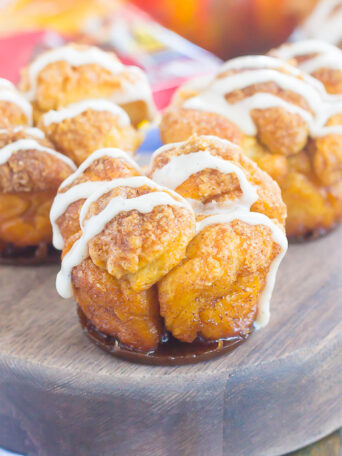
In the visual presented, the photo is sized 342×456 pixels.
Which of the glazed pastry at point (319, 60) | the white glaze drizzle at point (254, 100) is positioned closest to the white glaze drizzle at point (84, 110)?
the white glaze drizzle at point (254, 100)

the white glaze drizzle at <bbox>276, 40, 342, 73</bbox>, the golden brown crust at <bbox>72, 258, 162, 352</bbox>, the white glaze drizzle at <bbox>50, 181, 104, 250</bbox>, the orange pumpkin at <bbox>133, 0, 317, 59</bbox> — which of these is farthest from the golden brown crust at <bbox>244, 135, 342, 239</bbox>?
the orange pumpkin at <bbox>133, 0, 317, 59</bbox>

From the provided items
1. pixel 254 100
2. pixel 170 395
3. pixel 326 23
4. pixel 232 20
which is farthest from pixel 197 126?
pixel 232 20

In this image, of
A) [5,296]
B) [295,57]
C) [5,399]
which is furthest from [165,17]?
[5,399]

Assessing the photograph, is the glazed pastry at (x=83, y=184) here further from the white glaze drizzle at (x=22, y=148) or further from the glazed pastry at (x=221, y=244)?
the white glaze drizzle at (x=22, y=148)

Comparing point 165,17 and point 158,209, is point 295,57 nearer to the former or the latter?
point 158,209

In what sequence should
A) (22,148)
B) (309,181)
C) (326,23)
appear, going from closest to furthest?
1. (22,148)
2. (309,181)
3. (326,23)

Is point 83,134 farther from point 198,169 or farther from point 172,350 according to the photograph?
point 172,350
